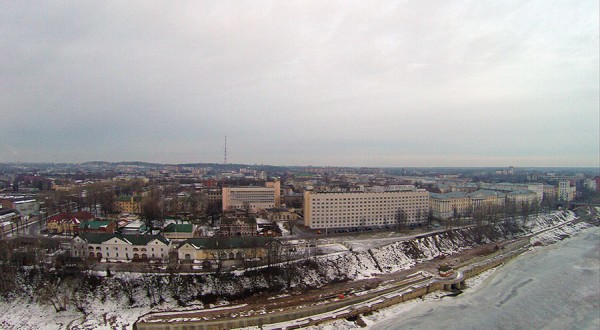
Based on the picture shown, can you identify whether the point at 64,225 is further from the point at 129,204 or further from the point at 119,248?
the point at 129,204

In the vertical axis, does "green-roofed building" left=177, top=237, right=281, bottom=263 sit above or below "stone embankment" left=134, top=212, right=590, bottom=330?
above

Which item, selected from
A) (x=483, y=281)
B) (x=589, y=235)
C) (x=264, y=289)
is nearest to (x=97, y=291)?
(x=264, y=289)

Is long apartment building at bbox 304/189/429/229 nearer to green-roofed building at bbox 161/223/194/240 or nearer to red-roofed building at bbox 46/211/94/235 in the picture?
green-roofed building at bbox 161/223/194/240

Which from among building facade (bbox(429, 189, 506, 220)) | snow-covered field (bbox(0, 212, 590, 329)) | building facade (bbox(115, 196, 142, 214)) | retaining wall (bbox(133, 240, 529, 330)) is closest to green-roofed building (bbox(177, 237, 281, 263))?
→ snow-covered field (bbox(0, 212, 590, 329))

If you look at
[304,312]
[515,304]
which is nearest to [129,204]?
[304,312]

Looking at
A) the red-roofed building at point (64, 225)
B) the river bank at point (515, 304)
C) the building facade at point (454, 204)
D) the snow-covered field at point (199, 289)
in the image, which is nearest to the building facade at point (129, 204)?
the red-roofed building at point (64, 225)

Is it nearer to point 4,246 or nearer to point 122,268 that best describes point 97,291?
point 122,268

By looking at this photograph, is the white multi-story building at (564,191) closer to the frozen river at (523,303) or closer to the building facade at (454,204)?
the building facade at (454,204)
